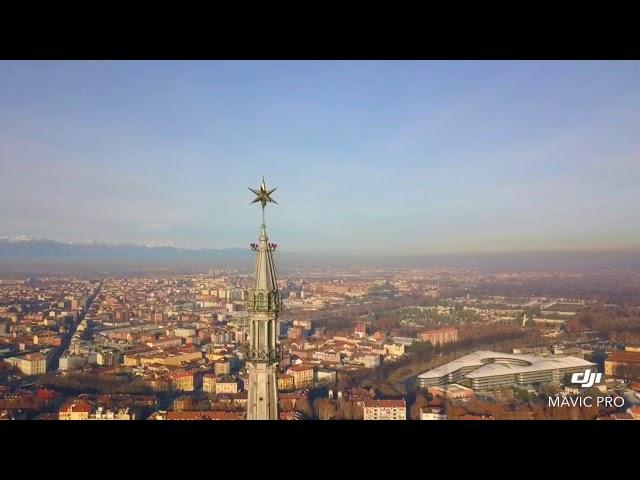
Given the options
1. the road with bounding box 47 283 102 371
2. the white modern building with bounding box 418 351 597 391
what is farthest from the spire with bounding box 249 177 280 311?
the road with bounding box 47 283 102 371

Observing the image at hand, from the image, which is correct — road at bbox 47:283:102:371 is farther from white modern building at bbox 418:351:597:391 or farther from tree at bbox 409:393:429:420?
white modern building at bbox 418:351:597:391

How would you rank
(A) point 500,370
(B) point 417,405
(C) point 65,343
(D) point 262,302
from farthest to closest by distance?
(C) point 65,343
(A) point 500,370
(B) point 417,405
(D) point 262,302

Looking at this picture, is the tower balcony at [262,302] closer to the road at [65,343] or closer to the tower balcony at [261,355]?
the tower balcony at [261,355]

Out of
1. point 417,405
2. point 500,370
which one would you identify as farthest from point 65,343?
point 500,370

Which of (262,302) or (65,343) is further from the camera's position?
(65,343)

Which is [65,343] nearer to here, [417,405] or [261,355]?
[417,405]

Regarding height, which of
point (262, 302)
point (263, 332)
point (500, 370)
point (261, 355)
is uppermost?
point (262, 302)

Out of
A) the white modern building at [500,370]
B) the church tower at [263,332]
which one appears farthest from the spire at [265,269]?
the white modern building at [500,370]

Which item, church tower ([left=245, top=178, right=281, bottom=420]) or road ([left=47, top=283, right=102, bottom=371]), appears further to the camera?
road ([left=47, top=283, right=102, bottom=371])

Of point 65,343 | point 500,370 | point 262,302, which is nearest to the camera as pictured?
point 262,302

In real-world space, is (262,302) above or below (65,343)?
above

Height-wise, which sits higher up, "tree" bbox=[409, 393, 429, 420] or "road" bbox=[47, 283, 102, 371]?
"road" bbox=[47, 283, 102, 371]
